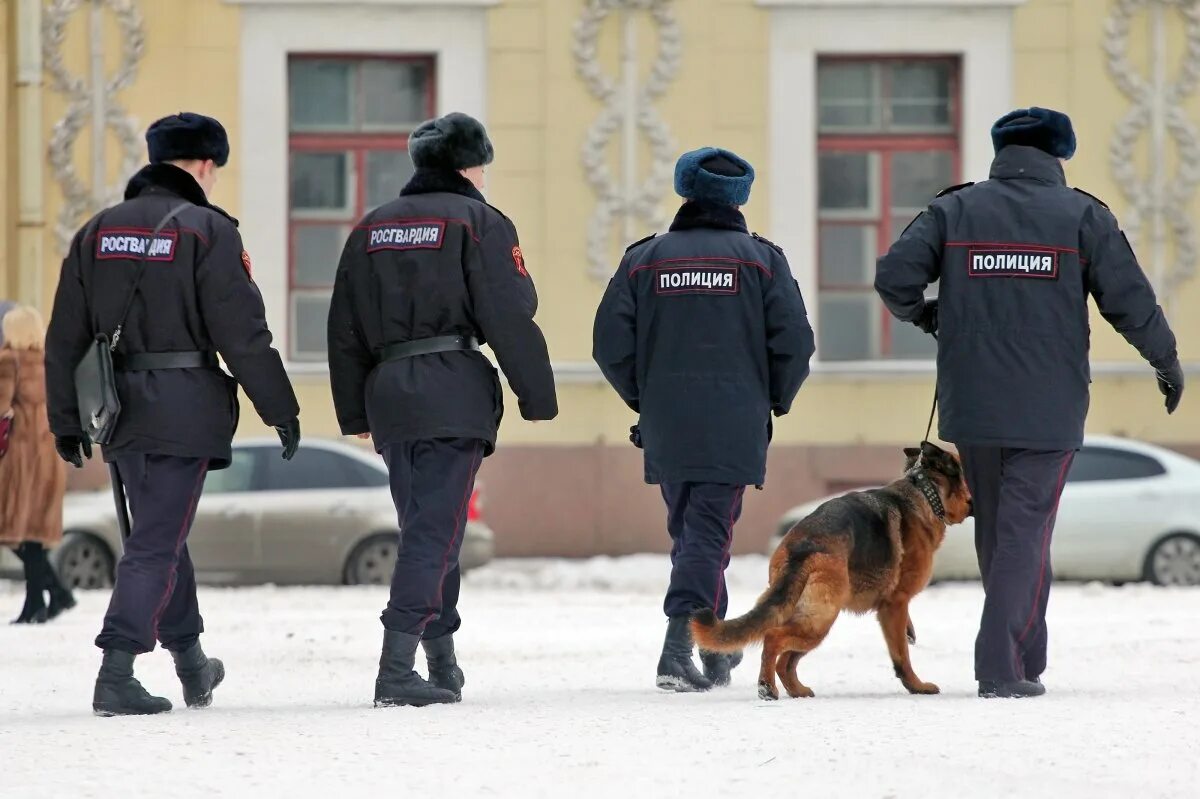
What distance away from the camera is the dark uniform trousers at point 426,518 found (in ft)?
26.0

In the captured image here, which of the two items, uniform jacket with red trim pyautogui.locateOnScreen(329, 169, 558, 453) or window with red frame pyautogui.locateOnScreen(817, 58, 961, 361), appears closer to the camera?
uniform jacket with red trim pyautogui.locateOnScreen(329, 169, 558, 453)

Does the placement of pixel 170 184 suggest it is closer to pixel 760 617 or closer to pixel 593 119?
pixel 760 617

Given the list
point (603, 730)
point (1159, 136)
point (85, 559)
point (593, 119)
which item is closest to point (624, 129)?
point (593, 119)

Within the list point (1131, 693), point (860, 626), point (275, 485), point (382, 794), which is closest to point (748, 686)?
point (1131, 693)

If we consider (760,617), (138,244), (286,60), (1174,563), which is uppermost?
(286,60)

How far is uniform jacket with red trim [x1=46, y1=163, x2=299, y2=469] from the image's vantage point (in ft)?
25.7

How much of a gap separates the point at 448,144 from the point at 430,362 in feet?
2.51

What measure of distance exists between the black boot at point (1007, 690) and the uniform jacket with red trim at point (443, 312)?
1.73 metres

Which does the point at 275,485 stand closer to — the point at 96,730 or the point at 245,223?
the point at 245,223

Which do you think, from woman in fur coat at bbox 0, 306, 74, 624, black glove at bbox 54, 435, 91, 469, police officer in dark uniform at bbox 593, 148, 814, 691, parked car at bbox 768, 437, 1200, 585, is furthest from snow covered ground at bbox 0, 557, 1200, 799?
A: parked car at bbox 768, 437, 1200, 585

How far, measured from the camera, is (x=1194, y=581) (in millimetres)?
17688

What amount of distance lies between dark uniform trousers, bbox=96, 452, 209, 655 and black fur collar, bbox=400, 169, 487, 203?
3.86 ft

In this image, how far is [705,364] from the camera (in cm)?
887

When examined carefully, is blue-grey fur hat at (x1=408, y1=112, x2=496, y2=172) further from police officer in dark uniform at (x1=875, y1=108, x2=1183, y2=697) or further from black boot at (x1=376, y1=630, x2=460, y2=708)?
black boot at (x1=376, y1=630, x2=460, y2=708)
